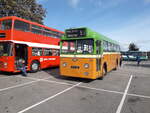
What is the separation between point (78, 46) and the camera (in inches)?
304

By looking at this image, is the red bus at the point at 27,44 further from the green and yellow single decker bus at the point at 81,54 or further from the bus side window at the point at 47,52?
the green and yellow single decker bus at the point at 81,54

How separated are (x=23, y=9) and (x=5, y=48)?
627 inches

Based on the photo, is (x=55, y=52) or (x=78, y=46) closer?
(x=78, y=46)

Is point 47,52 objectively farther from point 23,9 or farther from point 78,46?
point 23,9

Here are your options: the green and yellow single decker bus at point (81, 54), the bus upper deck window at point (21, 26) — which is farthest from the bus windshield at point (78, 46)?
the bus upper deck window at point (21, 26)

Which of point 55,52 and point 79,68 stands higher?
point 55,52

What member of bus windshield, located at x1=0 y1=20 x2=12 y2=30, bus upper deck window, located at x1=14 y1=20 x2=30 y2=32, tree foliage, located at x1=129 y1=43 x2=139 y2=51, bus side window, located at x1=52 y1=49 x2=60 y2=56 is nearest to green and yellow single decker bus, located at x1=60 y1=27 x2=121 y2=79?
bus upper deck window, located at x1=14 y1=20 x2=30 y2=32

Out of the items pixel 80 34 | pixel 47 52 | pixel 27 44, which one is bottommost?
pixel 47 52

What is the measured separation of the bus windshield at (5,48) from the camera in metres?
9.24

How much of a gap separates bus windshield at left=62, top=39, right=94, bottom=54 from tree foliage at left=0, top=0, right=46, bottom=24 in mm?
16279

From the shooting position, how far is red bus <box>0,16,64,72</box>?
30.5ft

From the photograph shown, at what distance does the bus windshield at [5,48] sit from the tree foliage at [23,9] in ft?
41.8

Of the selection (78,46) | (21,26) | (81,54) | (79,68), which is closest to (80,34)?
(78,46)

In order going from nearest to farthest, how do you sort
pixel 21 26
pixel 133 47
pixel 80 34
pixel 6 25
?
pixel 80 34 < pixel 6 25 < pixel 21 26 < pixel 133 47
